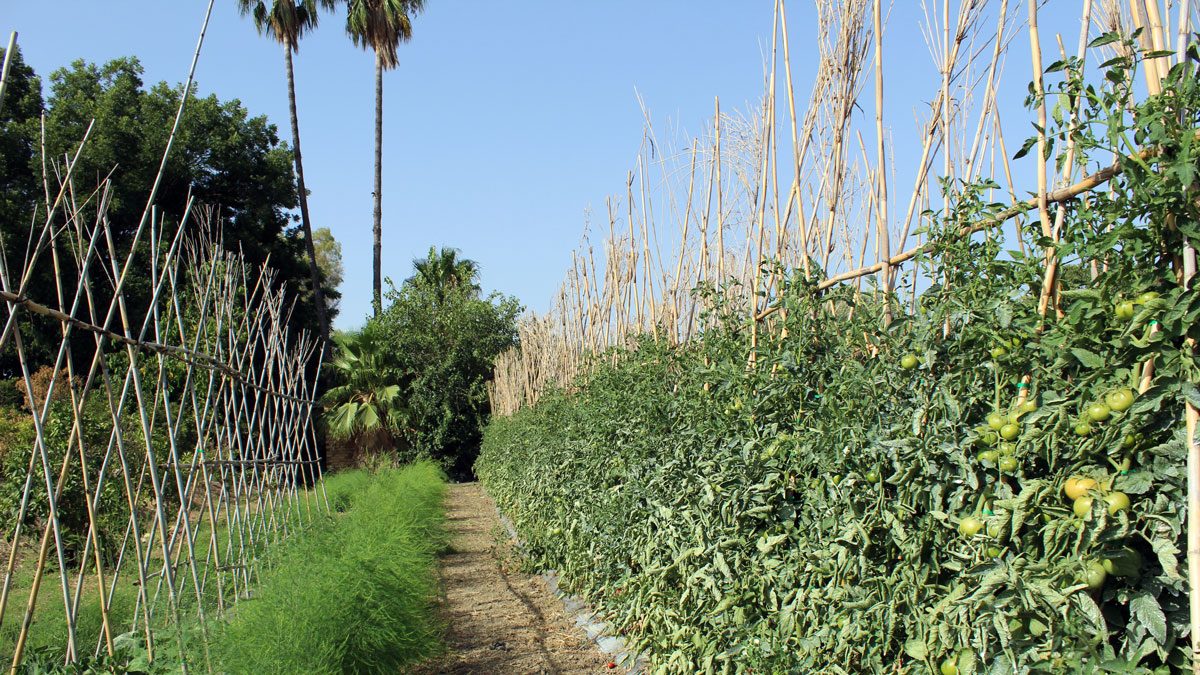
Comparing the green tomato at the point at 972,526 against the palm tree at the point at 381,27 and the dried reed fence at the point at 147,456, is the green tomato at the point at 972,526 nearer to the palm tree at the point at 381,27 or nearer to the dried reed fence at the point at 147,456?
the dried reed fence at the point at 147,456

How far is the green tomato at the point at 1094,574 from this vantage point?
1449 millimetres

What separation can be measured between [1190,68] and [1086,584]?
0.94 meters

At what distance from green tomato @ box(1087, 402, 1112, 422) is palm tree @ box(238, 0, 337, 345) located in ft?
60.7

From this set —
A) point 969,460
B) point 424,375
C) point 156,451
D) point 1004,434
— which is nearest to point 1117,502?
point 1004,434

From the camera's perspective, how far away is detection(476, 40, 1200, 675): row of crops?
1.43 metres

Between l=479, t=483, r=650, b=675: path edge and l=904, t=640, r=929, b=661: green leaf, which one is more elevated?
l=904, t=640, r=929, b=661: green leaf

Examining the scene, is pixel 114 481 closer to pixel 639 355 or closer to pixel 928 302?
pixel 639 355

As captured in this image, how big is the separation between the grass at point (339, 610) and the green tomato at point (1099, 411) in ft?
9.40

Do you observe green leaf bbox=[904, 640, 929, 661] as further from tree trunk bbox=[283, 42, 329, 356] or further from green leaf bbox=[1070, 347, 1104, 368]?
tree trunk bbox=[283, 42, 329, 356]

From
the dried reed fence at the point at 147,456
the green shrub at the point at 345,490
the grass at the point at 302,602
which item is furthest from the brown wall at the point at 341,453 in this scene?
the grass at the point at 302,602

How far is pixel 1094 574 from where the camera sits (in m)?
1.45

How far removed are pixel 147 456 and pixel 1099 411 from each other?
12.9 feet

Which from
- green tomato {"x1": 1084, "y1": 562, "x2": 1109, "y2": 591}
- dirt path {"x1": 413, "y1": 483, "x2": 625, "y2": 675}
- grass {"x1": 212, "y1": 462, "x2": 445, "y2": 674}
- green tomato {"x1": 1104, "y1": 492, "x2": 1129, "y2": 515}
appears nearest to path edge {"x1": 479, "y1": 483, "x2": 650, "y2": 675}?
dirt path {"x1": 413, "y1": 483, "x2": 625, "y2": 675}

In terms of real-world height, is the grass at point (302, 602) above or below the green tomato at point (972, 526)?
below
